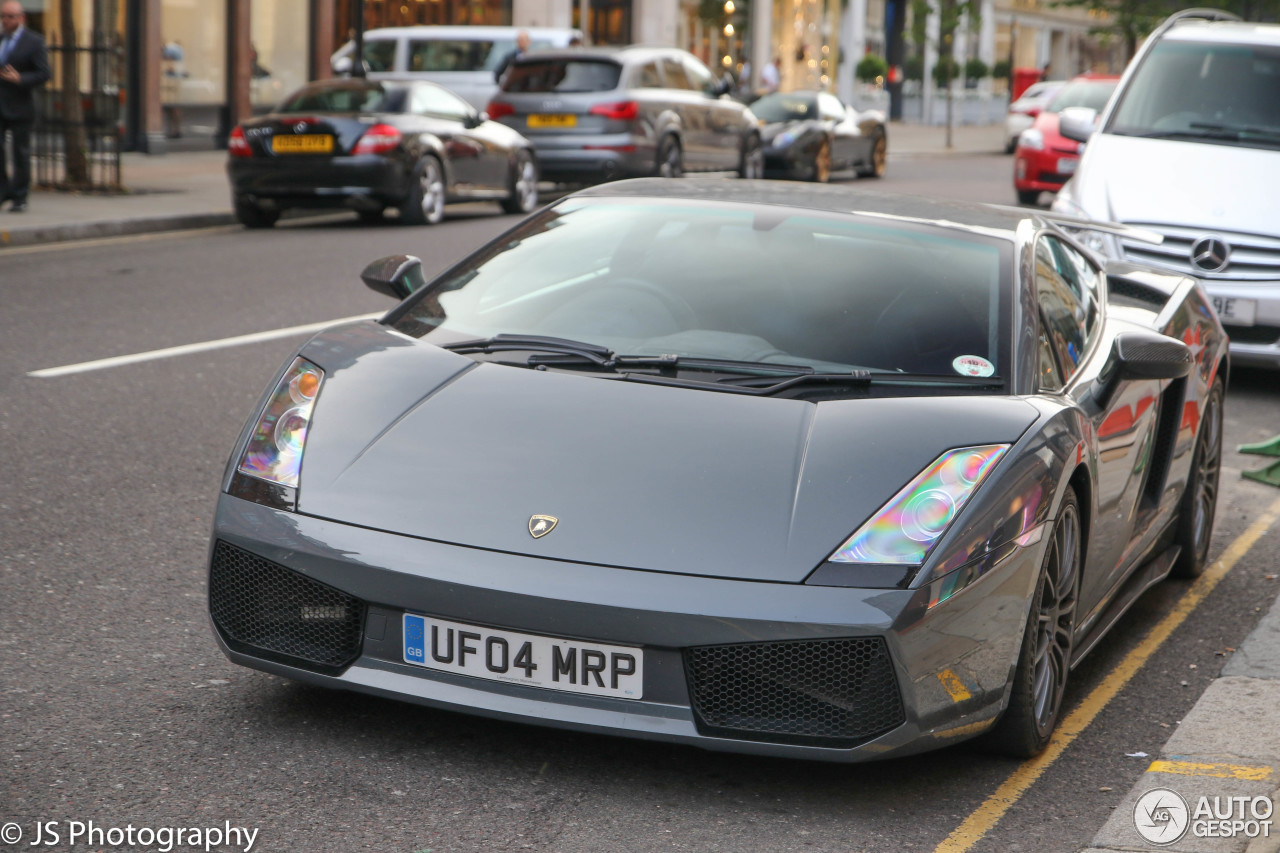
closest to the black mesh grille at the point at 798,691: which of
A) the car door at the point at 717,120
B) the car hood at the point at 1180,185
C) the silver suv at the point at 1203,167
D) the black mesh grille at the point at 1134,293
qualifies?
the black mesh grille at the point at 1134,293

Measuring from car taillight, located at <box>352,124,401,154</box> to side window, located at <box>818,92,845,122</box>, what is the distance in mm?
9484

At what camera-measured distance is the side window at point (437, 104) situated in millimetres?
16391

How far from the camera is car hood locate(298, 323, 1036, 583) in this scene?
3258 mm

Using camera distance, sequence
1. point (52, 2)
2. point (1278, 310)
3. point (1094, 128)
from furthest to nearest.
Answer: point (52, 2) < point (1094, 128) < point (1278, 310)

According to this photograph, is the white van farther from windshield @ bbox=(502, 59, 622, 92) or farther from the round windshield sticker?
the round windshield sticker

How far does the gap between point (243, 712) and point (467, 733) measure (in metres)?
0.51

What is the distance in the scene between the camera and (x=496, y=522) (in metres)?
3.31

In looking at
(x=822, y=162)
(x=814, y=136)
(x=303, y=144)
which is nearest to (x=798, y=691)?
(x=303, y=144)

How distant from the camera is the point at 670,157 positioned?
19547 millimetres

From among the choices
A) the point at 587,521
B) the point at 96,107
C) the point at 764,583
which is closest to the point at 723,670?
the point at 764,583

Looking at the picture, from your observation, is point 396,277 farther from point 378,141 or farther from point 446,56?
point 446,56

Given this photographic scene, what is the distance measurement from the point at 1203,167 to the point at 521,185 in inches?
382

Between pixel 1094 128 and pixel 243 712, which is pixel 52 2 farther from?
pixel 243 712

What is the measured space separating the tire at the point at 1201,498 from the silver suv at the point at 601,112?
43.8 feet
